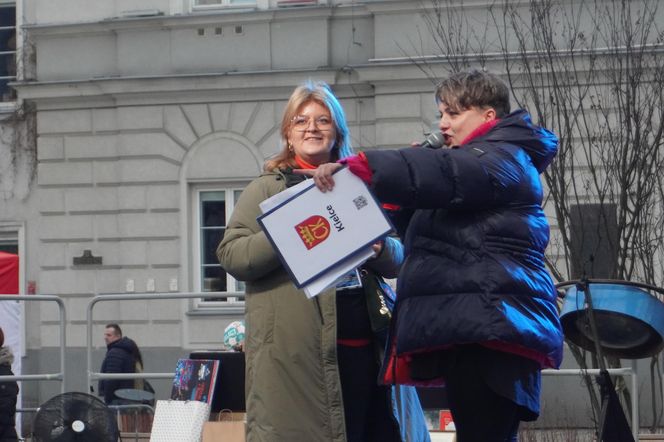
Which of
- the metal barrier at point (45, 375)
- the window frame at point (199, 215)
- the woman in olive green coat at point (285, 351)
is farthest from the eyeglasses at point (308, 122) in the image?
the window frame at point (199, 215)

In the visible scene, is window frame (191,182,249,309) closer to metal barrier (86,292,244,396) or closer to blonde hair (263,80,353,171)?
metal barrier (86,292,244,396)

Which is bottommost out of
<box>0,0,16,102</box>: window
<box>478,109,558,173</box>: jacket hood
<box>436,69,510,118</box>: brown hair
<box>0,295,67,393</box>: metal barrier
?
<box>0,295,67,393</box>: metal barrier

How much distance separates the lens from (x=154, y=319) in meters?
19.5

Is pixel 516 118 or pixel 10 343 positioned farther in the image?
pixel 10 343

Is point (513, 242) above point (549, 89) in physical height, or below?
below

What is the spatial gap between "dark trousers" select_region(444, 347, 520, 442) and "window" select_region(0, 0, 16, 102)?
17.6 metres

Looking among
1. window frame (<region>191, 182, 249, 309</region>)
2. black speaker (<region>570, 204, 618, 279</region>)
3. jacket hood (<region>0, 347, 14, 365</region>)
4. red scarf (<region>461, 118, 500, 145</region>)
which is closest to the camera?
red scarf (<region>461, 118, 500, 145</region>)

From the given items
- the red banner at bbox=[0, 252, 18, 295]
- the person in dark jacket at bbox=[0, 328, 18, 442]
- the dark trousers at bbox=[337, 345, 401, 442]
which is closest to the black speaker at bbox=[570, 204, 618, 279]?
the person in dark jacket at bbox=[0, 328, 18, 442]

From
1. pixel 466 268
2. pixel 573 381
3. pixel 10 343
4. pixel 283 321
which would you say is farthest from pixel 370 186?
pixel 10 343

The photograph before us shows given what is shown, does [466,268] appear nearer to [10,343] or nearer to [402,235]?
[402,235]

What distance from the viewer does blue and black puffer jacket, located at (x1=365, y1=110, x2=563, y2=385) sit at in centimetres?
406

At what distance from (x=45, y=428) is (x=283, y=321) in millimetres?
4318

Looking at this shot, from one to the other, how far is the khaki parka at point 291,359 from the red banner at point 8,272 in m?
11.2

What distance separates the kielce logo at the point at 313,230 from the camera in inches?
176
